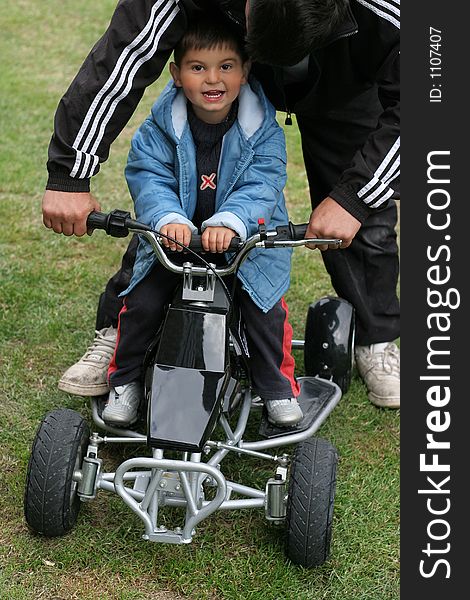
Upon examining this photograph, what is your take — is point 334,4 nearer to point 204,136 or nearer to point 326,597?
point 204,136

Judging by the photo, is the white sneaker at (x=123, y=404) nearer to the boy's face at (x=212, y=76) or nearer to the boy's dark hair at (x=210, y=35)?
the boy's face at (x=212, y=76)

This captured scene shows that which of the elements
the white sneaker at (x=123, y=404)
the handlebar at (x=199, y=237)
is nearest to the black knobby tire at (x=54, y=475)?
the white sneaker at (x=123, y=404)

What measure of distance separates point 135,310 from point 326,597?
113cm

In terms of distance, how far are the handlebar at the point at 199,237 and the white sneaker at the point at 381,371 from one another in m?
1.18

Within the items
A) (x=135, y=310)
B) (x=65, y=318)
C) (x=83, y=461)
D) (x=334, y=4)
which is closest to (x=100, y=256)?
(x=65, y=318)

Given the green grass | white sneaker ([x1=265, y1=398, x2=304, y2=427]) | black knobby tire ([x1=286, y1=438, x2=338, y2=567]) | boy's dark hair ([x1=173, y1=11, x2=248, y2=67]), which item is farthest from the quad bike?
boy's dark hair ([x1=173, y1=11, x2=248, y2=67])

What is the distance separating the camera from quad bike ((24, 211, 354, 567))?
3.07 metres

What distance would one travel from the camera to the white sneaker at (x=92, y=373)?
12.5ft

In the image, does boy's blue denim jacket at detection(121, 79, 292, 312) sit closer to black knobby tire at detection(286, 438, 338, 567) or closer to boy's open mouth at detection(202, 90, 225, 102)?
boy's open mouth at detection(202, 90, 225, 102)

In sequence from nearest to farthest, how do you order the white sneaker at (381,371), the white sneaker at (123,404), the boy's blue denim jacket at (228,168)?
1. the boy's blue denim jacket at (228,168)
2. the white sneaker at (123,404)
3. the white sneaker at (381,371)

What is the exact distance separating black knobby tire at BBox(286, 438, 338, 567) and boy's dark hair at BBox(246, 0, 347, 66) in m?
1.23

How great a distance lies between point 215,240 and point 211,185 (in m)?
0.37

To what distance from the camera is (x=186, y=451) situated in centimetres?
307

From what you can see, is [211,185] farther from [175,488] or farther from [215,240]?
[175,488]
